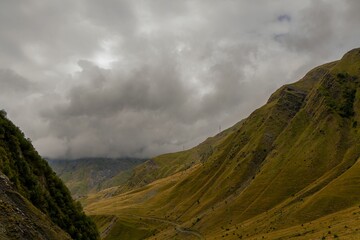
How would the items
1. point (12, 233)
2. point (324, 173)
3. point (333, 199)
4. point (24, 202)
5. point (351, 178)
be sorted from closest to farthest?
point (12, 233)
point (24, 202)
point (333, 199)
point (351, 178)
point (324, 173)

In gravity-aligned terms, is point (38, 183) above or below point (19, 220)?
above

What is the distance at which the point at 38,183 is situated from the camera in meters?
97.1

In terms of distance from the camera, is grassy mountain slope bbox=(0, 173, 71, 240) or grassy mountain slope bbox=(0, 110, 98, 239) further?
grassy mountain slope bbox=(0, 110, 98, 239)

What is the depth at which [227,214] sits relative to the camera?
198375mm

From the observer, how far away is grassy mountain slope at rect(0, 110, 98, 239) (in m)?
90.4

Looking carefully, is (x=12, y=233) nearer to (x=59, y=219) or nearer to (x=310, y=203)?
(x=59, y=219)

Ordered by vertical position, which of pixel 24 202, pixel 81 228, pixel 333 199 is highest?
pixel 24 202

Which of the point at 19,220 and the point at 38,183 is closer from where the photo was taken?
the point at 19,220

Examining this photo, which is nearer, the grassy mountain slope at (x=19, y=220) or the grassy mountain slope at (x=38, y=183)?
the grassy mountain slope at (x=19, y=220)

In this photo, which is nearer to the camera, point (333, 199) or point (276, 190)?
point (333, 199)

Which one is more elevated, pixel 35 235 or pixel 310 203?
pixel 35 235

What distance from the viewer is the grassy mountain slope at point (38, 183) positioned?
90.4 m

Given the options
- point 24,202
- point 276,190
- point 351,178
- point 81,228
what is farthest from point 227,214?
point 24,202

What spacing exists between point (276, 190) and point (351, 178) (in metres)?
46.8
